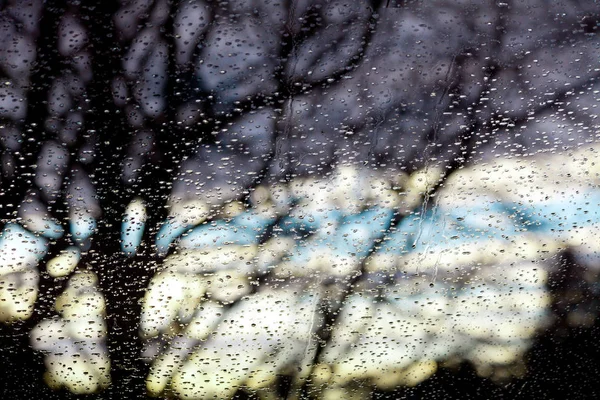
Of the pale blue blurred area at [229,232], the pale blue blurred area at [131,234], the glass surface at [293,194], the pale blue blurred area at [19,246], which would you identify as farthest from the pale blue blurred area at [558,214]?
the pale blue blurred area at [19,246]

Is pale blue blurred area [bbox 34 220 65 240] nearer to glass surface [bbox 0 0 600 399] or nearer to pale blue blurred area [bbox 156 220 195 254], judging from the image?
glass surface [bbox 0 0 600 399]

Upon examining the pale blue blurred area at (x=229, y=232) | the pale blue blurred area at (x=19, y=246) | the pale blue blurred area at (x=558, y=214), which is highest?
the pale blue blurred area at (x=19, y=246)

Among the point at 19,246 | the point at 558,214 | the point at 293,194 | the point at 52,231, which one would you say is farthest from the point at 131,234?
the point at 558,214

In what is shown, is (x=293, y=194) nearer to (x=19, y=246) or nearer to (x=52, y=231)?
(x=52, y=231)

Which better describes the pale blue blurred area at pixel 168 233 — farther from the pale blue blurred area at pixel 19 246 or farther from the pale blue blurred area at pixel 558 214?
the pale blue blurred area at pixel 558 214

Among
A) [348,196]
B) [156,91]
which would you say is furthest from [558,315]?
[156,91]

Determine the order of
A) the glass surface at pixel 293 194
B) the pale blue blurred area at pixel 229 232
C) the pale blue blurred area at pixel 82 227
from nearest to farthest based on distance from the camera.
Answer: the glass surface at pixel 293 194
the pale blue blurred area at pixel 82 227
the pale blue blurred area at pixel 229 232

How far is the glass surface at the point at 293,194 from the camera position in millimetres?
1752

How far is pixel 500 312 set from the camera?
3000mm

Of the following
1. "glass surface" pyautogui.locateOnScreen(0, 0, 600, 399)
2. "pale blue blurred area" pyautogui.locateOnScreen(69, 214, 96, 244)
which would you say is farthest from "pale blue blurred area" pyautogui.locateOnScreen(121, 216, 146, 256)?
"pale blue blurred area" pyautogui.locateOnScreen(69, 214, 96, 244)

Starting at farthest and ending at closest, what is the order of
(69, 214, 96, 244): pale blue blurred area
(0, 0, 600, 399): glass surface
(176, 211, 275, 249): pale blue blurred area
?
(176, 211, 275, 249): pale blue blurred area < (69, 214, 96, 244): pale blue blurred area < (0, 0, 600, 399): glass surface

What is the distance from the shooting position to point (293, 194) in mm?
2305

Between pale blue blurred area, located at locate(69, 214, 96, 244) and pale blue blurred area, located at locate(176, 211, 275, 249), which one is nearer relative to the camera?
pale blue blurred area, located at locate(69, 214, 96, 244)

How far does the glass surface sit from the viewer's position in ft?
5.75
